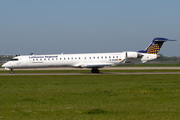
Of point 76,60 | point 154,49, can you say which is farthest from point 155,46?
point 76,60

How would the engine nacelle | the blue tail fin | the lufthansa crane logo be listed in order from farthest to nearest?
the lufthansa crane logo
the blue tail fin
the engine nacelle

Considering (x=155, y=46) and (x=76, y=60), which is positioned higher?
(x=155, y=46)

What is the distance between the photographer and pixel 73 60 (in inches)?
1438

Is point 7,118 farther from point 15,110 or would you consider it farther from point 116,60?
point 116,60

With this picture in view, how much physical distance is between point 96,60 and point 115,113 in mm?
27588

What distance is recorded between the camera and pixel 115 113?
927 centimetres

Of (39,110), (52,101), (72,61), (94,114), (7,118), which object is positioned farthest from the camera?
(72,61)

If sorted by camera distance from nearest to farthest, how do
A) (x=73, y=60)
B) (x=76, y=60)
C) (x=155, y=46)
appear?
(x=73, y=60) < (x=76, y=60) < (x=155, y=46)

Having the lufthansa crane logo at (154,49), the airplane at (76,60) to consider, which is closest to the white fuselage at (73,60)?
the airplane at (76,60)

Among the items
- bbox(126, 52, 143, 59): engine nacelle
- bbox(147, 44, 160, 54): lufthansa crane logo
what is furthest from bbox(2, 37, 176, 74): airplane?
bbox(147, 44, 160, 54): lufthansa crane logo

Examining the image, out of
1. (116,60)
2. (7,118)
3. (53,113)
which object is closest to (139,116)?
(53,113)

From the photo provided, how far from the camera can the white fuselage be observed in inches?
1432

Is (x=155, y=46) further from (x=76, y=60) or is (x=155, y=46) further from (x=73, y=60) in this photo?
(x=73, y=60)

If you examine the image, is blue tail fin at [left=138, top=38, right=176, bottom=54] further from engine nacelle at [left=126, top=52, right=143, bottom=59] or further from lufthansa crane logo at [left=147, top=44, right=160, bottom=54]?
engine nacelle at [left=126, top=52, right=143, bottom=59]
